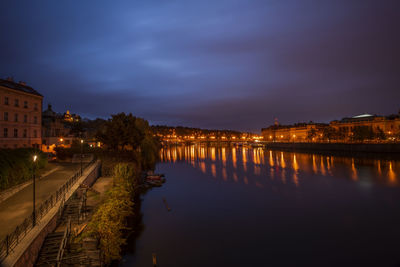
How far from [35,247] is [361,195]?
41729mm

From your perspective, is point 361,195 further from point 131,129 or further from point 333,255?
point 131,129

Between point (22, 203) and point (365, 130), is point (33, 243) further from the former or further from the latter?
point (365, 130)

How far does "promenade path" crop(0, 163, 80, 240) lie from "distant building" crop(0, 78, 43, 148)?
16.9 metres

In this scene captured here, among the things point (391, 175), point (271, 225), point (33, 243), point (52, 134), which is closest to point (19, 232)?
point (33, 243)

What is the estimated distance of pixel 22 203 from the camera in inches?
677

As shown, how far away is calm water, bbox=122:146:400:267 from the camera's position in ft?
60.0

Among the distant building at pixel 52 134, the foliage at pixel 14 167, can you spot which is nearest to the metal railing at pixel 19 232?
the foliage at pixel 14 167

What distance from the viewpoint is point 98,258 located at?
44.5 feet

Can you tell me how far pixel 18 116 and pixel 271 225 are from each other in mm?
41729

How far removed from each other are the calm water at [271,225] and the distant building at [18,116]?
79.0ft

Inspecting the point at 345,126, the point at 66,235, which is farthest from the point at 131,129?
the point at 345,126

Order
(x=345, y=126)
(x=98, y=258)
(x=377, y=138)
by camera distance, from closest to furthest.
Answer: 1. (x=98, y=258)
2. (x=377, y=138)
3. (x=345, y=126)

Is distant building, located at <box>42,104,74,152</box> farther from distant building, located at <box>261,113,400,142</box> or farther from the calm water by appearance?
distant building, located at <box>261,113,400,142</box>

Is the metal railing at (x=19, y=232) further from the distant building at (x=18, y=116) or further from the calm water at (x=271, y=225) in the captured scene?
the distant building at (x=18, y=116)
